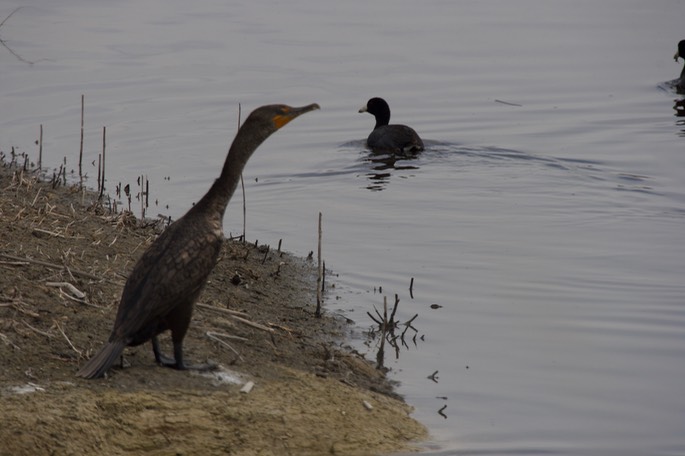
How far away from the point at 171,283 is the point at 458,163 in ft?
32.3

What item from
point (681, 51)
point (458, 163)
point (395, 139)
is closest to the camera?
point (458, 163)

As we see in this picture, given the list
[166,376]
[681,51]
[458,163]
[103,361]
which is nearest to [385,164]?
[458,163]

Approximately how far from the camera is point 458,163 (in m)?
A: 16.1

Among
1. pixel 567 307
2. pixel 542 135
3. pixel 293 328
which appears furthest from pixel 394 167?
pixel 293 328

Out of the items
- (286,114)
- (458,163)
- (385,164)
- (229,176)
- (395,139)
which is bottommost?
(385,164)

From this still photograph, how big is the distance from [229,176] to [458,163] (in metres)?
9.22

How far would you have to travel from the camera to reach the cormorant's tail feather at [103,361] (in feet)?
21.4

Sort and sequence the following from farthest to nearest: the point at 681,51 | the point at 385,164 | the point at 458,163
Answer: the point at 681,51, the point at 385,164, the point at 458,163

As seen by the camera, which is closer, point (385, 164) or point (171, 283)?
point (171, 283)

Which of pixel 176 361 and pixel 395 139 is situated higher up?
pixel 395 139

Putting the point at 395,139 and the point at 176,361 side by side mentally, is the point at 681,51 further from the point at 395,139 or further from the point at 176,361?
the point at 176,361

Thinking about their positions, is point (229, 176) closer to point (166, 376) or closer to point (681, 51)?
point (166, 376)

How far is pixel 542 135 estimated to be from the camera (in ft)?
57.0

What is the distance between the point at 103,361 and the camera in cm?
654
